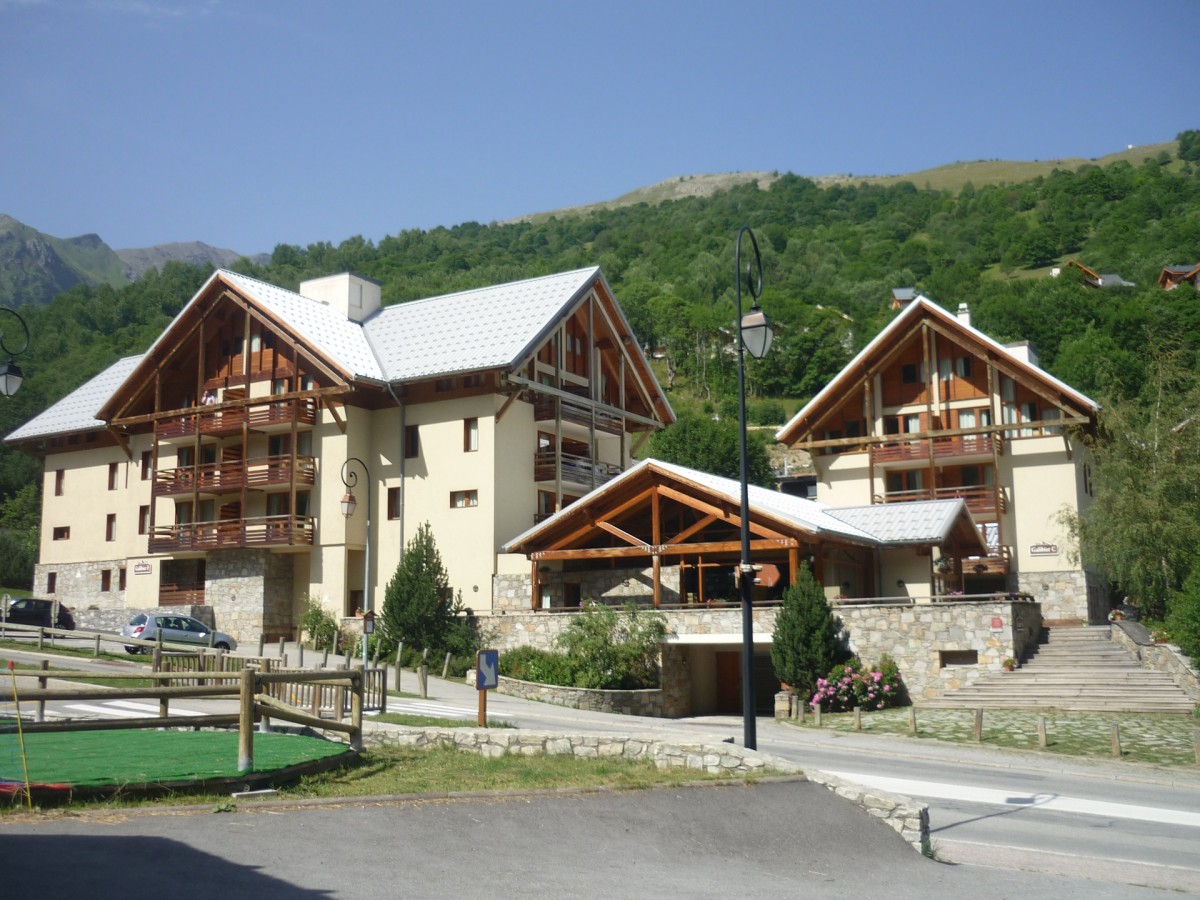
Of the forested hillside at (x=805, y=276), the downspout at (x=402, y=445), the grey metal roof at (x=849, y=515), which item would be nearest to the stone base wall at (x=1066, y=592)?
the grey metal roof at (x=849, y=515)

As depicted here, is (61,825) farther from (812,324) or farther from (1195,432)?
(812,324)

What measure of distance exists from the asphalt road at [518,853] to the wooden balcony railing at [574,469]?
31214 millimetres

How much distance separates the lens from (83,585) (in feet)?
172

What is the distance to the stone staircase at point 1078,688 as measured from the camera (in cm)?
2914

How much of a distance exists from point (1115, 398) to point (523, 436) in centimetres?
2729

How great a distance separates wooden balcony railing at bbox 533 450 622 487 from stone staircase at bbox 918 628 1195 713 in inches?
722

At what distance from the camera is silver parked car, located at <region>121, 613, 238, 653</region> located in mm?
37906

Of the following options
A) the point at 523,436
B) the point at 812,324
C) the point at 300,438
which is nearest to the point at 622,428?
the point at 523,436

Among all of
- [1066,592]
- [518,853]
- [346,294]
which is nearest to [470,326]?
[346,294]

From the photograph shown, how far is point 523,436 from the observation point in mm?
44219

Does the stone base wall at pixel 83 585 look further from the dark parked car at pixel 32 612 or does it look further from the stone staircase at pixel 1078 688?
the stone staircase at pixel 1078 688

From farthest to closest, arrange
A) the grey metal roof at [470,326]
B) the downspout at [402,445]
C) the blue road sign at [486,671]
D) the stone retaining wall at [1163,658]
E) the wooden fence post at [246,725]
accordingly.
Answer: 1. the downspout at [402,445]
2. the grey metal roof at [470,326]
3. the stone retaining wall at [1163,658]
4. the blue road sign at [486,671]
5. the wooden fence post at [246,725]

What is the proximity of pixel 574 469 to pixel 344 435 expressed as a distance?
921 cm

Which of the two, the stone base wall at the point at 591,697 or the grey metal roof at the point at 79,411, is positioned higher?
the grey metal roof at the point at 79,411
